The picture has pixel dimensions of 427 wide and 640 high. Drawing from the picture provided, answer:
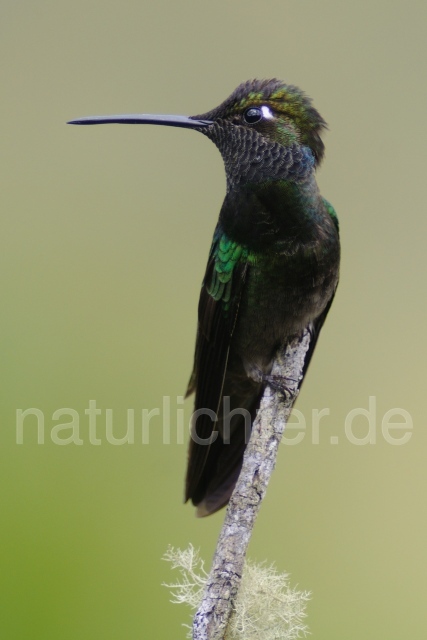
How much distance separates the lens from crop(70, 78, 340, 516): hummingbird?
2.57 m

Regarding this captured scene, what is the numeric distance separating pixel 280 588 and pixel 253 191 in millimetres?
1175

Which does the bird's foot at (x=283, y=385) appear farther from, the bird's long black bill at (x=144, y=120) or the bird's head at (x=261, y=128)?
the bird's long black bill at (x=144, y=120)

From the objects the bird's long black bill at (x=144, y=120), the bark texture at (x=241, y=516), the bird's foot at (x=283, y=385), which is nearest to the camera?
the bark texture at (x=241, y=516)

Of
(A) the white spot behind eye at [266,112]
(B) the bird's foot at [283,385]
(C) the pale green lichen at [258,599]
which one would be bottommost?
(C) the pale green lichen at [258,599]

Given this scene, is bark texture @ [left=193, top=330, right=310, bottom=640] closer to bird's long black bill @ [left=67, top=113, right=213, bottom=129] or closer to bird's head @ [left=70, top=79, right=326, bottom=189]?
bird's head @ [left=70, top=79, right=326, bottom=189]

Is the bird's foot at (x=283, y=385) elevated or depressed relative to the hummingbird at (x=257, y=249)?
depressed

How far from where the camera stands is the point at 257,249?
8.72 ft

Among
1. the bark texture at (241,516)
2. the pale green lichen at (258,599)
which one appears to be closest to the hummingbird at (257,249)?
the bark texture at (241,516)

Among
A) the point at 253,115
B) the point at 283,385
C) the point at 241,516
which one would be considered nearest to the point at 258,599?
the point at 241,516

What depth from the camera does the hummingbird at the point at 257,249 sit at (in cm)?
257

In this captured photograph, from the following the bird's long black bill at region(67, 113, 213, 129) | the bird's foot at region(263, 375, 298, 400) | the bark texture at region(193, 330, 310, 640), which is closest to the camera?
the bark texture at region(193, 330, 310, 640)

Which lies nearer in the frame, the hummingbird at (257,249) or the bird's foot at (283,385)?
the bird's foot at (283,385)

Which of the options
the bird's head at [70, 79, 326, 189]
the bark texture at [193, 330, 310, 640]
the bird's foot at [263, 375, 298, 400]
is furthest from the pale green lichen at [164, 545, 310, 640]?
the bird's head at [70, 79, 326, 189]

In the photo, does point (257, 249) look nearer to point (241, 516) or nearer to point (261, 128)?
point (261, 128)
